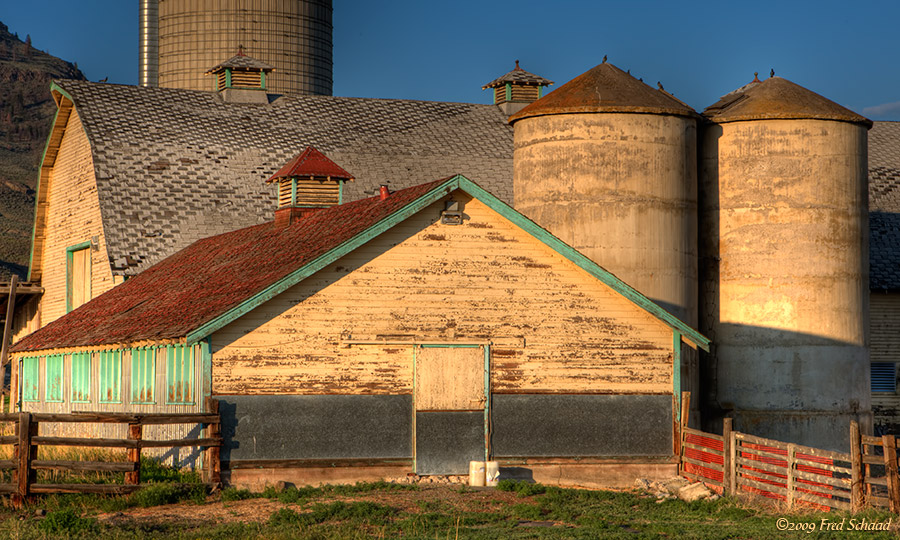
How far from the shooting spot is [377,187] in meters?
34.3

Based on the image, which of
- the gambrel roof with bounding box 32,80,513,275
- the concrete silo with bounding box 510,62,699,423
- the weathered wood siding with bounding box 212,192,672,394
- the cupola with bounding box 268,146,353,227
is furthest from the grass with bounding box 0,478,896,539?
the gambrel roof with bounding box 32,80,513,275

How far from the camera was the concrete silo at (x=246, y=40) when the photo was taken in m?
51.2

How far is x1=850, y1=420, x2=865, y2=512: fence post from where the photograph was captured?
16.4 m

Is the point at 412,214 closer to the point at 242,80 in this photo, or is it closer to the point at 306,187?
the point at 306,187

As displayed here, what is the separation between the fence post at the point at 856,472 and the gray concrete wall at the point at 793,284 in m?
9.44

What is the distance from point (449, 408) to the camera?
20109mm

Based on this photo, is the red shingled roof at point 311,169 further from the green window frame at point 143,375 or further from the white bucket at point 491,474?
the white bucket at point 491,474

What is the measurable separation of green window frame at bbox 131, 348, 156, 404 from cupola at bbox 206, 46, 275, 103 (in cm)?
1721

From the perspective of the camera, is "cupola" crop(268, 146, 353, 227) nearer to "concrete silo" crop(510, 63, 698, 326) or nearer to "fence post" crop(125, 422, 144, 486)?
"concrete silo" crop(510, 63, 698, 326)

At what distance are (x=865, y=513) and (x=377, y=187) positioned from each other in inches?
804

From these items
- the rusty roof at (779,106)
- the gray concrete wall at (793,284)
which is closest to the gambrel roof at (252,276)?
the gray concrete wall at (793,284)

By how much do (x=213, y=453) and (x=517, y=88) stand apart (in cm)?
2479

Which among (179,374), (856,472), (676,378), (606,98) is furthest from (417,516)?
(606,98)

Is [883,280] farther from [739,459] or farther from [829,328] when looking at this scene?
[739,459]
